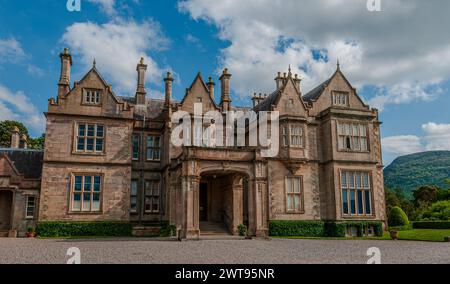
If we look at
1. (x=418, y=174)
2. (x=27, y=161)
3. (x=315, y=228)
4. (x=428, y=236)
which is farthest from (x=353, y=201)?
(x=418, y=174)

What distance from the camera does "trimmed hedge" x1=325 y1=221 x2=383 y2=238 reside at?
1161 inches

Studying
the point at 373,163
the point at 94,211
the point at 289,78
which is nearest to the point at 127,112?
the point at 94,211

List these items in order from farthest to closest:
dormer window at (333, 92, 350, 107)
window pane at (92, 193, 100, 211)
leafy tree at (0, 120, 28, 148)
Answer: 1. leafy tree at (0, 120, 28, 148)
2. dormer window at (333, 92, 350, 107)
3. window pane at (92, 193, 100, 211)

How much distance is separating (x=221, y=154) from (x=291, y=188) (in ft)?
27.3

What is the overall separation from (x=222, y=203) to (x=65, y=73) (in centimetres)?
1595

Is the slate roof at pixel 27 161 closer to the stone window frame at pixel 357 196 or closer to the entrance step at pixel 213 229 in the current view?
the entrance step at pixel 213 229

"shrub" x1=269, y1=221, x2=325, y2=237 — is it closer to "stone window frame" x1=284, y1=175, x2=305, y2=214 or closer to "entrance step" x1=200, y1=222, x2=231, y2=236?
"stone window frame" x1=284, y1=175, x2=305, y2=214

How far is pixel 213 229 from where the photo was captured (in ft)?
89.9

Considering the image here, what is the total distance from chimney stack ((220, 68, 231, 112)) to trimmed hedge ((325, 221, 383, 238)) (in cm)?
1312

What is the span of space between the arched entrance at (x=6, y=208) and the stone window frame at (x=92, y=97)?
921cm

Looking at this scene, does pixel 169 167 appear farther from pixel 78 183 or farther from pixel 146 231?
pixel 78 183

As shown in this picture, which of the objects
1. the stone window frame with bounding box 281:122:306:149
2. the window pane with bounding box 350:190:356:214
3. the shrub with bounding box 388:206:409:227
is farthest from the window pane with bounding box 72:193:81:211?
the shrub with bounding box 388:206:409:227

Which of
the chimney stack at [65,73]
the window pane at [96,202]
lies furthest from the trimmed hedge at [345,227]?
the chimney stack at [65,73]

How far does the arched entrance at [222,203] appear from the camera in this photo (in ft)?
89.3
